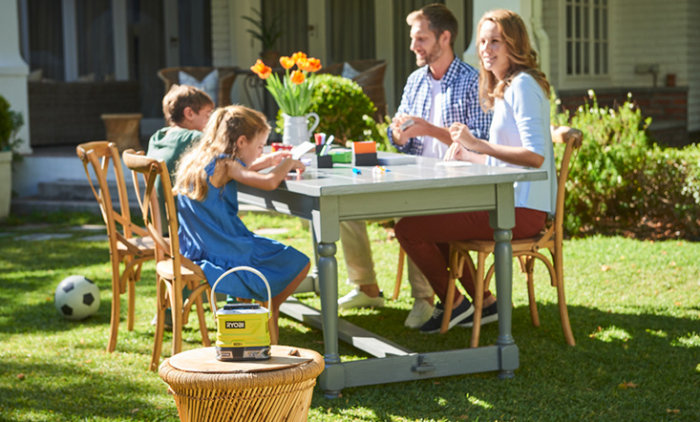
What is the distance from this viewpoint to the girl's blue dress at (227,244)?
4.13 m

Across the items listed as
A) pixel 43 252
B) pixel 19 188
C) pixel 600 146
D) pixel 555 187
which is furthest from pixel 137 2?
pixel 555 187

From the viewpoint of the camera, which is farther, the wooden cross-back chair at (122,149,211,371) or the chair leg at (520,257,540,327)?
the chair leg at (520,257,540,327)

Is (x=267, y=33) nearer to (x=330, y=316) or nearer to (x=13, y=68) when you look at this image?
Answer: (x=13, y=68)

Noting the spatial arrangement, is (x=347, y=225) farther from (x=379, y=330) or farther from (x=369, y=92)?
(x=369, y=92)

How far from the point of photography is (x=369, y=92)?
35.6ft

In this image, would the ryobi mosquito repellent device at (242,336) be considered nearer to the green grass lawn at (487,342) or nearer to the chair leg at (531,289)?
the green grass lawn at (487,342)

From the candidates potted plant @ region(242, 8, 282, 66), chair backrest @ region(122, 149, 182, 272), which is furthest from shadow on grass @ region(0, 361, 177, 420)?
potted plant @ region(242, 8, 282, 66)

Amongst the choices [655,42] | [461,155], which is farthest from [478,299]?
[655,42]

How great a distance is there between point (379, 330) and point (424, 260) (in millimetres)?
550

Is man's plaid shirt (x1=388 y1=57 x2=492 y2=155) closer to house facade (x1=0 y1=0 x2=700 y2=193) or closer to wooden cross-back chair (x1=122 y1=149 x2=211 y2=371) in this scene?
wooden cross-back chair (x1=122 y1=149 x2=211 y2=371)

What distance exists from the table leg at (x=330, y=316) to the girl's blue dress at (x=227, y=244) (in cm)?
38

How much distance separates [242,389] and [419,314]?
243cm

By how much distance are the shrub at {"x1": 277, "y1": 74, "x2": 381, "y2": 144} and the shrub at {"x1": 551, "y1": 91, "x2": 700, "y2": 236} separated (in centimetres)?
165

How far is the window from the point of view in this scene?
1109 centimetres
